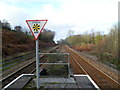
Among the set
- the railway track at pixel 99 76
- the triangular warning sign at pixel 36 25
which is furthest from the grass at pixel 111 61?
the triangular warning sign at pixel 36 25

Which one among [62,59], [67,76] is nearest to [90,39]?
[62,59]

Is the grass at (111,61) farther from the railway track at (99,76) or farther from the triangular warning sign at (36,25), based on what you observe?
the triangular warning sign at (36,25)

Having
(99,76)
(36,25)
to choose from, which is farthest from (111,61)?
(36,25)

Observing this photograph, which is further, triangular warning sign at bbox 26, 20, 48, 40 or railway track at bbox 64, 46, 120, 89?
railway track at bbox 64, 46, 120, 89

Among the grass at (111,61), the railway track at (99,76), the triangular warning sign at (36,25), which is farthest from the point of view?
the grass at (111,61)

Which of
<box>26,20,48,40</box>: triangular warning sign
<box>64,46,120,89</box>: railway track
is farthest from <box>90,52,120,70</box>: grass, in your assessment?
<box>26,20,48,40</box>: triangular warning sign

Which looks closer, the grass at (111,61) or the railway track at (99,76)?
the railway track at (99,76)

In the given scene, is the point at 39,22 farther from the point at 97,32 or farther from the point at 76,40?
the point at 76,40

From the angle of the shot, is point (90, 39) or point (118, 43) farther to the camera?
point (90, 39)

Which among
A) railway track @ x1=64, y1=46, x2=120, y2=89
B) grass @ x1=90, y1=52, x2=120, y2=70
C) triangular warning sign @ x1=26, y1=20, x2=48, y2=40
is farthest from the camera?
grass @ x1=90, y1=52, x2=120, y2=70

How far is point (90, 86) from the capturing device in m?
5.20

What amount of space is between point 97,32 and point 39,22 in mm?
48841

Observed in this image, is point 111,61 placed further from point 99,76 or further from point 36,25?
point 36,25

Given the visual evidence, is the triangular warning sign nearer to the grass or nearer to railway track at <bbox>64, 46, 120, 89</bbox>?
railway track at <bbox>64, 46, 120, 89</bbox>
